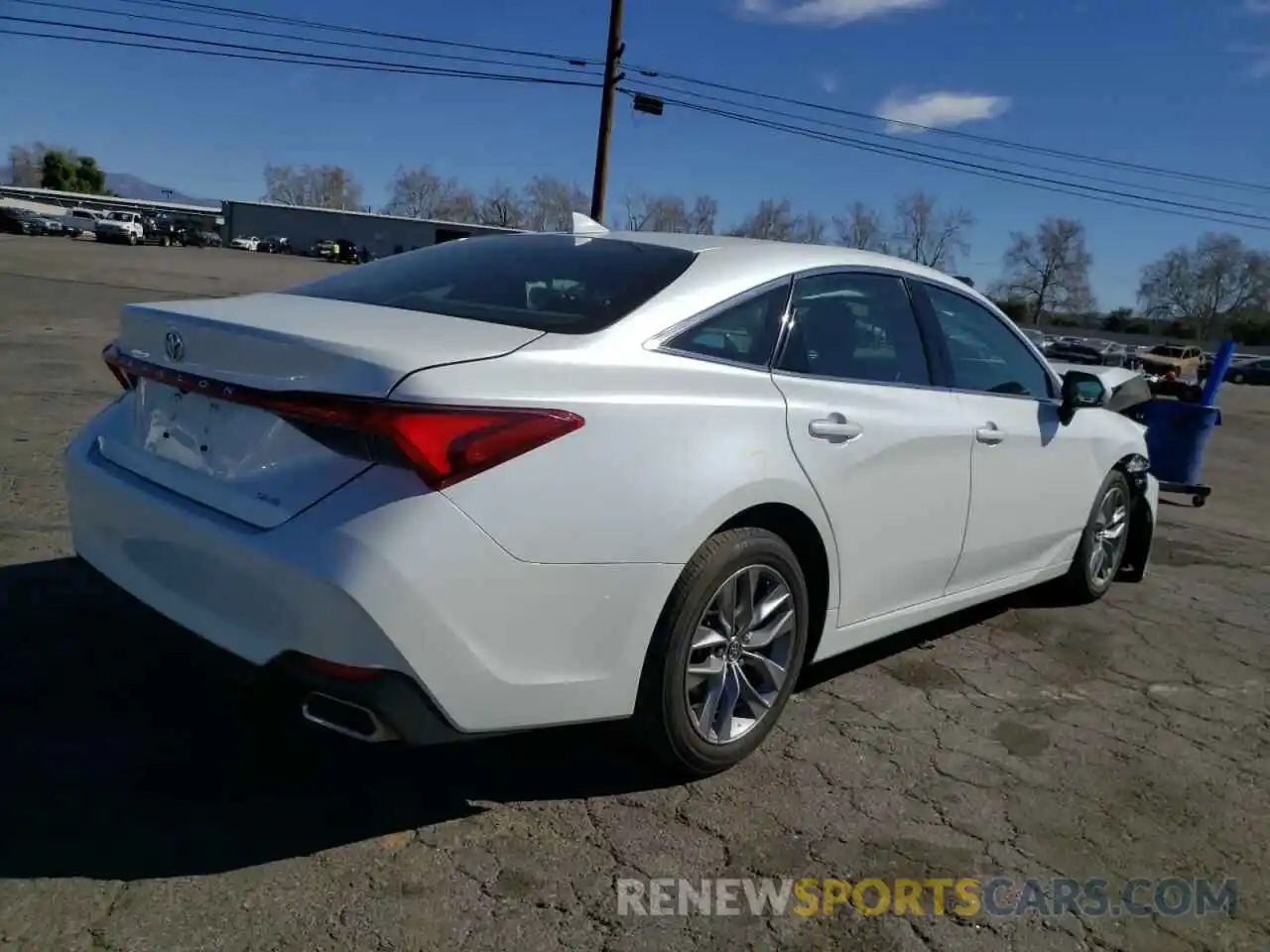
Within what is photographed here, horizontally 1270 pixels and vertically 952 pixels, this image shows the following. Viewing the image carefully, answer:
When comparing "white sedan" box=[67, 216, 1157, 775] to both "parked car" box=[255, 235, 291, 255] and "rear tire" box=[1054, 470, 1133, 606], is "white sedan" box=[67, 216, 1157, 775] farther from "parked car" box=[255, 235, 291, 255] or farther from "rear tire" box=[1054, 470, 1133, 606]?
"parked car" box=[255, 235, 291, 255]

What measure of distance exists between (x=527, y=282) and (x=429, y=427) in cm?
106

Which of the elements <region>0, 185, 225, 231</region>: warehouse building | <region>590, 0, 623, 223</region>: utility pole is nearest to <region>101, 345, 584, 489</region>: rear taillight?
<region>590, 0, 623, 223</region>: utility pole

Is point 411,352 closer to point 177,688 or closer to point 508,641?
point 508,641

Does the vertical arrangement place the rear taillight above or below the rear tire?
above

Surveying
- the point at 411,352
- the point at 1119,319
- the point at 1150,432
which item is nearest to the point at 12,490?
the point at 411,352

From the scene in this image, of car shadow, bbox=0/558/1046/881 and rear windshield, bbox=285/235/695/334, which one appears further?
rear windshield, bbox=285/235/695/334

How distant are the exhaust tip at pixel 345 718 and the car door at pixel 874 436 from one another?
1440mm

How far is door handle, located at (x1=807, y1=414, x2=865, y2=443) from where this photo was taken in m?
3.10

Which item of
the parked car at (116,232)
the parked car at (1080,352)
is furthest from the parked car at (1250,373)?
→ the parked car at (116,232)

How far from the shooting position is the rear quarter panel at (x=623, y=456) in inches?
91.1

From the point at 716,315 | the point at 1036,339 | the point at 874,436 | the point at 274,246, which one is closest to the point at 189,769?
the point at 716,315

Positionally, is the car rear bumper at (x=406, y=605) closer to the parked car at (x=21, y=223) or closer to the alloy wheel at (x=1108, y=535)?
the alloy wheel at (x=1108, y=535)

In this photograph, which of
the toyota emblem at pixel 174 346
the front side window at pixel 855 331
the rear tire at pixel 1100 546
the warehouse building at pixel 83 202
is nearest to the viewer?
the toyota emblem at pixel 174 346

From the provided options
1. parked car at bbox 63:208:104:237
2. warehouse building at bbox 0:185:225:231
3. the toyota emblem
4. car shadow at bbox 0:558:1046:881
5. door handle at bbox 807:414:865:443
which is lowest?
parked car at bbox 63:208:104:237
